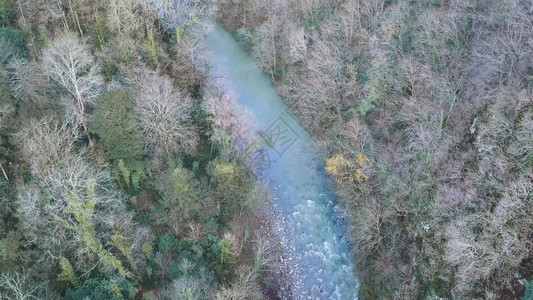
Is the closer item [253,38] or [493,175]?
[493,175]

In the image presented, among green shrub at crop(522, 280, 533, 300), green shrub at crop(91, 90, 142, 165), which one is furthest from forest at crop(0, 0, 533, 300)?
green shrub at crop(522, 280, 533, 300)

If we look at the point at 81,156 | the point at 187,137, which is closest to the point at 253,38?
the point at 187,137

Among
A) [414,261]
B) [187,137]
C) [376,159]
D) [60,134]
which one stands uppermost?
[60,134]

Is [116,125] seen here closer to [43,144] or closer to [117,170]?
[117,170]

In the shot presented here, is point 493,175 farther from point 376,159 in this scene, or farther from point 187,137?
point 187,137

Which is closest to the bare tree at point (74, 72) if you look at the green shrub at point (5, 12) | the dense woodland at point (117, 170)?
the dense woodland at point (117, 170)

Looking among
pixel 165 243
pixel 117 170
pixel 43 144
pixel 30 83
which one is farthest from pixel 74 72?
pixel 165 243

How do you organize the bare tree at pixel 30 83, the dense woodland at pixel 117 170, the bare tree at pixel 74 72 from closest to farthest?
the dense woodland at pixel 117 170 < the bare tree at pixel 74 72 < the bare tree at pixel 30 83

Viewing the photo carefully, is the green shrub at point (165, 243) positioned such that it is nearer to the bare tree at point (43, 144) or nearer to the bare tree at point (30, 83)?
the bare tree at point (43, 144)
